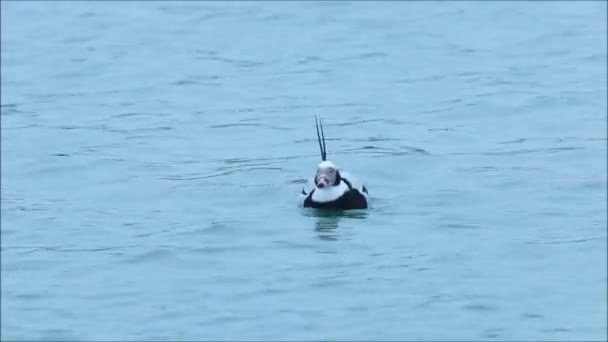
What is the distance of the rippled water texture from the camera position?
14.5m

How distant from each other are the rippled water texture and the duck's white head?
279 mm

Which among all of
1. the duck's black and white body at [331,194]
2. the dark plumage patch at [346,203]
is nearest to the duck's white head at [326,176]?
the duck's black and white body at [331,194]

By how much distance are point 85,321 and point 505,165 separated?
6003mm

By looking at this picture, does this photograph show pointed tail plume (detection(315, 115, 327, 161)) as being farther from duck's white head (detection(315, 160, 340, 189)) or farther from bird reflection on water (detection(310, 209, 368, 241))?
bird reflection on water (detection(310, 209, 368, 241))

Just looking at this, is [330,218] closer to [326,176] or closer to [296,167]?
[326,176]

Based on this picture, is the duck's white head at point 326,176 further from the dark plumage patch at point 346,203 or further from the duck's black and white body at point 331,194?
the dark plumage patch at point 346,203

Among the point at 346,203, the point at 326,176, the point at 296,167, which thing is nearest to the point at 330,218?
the point at 346,203

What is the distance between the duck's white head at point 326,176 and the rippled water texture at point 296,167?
0.28 m

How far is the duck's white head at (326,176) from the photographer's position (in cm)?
1762

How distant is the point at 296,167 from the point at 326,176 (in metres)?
1.86

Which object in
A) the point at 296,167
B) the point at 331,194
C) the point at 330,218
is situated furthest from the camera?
the point at 296,167

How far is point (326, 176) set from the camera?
17688mm

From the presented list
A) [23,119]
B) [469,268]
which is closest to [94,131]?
[23,119]

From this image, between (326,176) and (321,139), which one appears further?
(321,139)
